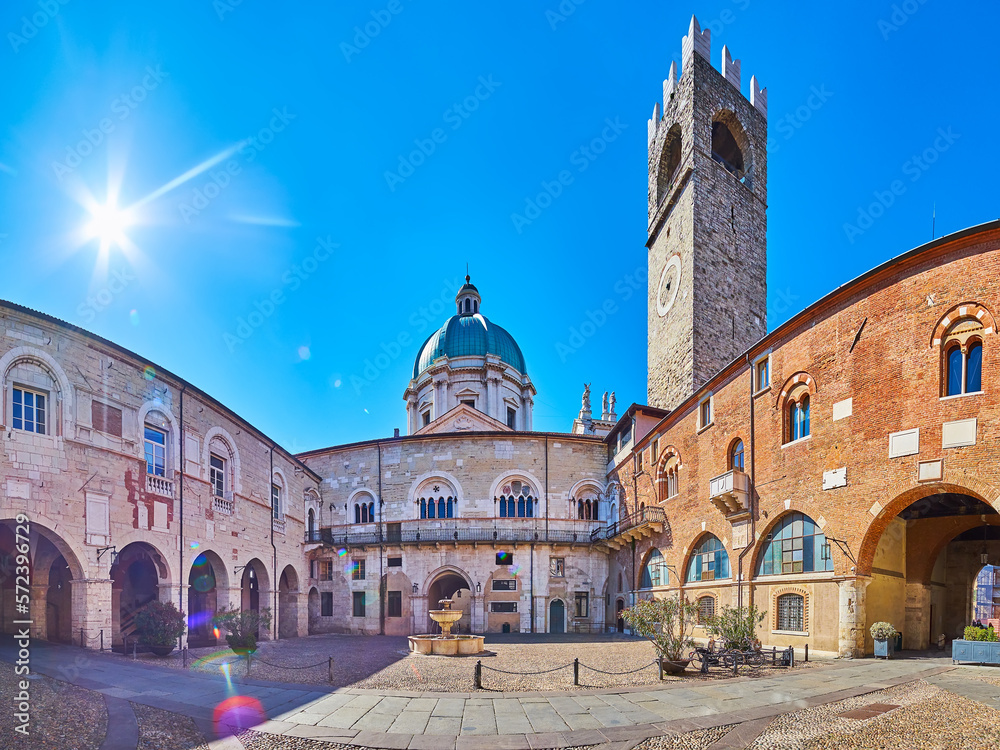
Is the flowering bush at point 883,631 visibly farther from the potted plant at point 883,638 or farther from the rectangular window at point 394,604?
the rectangular window at point 394,604

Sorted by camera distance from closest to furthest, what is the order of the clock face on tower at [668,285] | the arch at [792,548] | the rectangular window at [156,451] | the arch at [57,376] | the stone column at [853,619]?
the arch at [57,376]
the stone column at [853,619]
the arch at [792,548]
the rectangular window at [156,451]
the clock face on tower at [668,285]

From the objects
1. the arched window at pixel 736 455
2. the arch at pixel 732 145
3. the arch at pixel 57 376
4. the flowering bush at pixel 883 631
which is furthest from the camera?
the arch at pixel 732 145

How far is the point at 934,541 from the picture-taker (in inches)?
643

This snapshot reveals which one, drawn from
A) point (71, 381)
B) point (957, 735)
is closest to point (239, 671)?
point (71, 381)

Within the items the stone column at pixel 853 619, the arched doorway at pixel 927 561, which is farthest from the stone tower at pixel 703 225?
the stone column at pixel 853 619

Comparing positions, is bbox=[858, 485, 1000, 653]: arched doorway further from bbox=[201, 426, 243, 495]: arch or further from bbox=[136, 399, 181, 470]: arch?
bbox=[201, 426, 243, 495]: arch

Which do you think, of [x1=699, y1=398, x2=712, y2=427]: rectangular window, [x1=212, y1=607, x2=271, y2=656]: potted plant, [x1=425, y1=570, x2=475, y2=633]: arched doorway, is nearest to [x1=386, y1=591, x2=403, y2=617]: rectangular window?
[x1=425, y1=570, x2=475, y2=633]: arched doorway

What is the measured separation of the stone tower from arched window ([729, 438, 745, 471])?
941 centimetres

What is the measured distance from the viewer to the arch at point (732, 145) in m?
34.8

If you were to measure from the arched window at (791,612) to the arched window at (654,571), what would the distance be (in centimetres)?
715

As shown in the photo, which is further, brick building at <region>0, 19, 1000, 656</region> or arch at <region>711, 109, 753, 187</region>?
arch at <region>711, 109, 753, 187</region>

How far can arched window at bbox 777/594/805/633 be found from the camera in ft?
51.8

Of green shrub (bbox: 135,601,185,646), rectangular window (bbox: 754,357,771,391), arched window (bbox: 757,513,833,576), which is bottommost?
green shrub (bbox: 135,601,185,646)

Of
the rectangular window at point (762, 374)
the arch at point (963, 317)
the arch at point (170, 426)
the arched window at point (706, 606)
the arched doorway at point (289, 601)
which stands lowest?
the arched doorway at point (289, 601)
